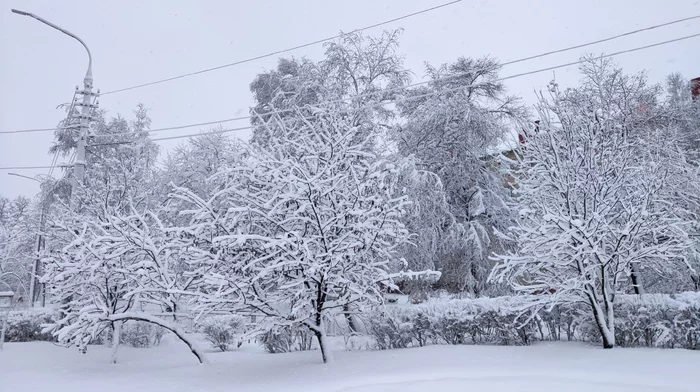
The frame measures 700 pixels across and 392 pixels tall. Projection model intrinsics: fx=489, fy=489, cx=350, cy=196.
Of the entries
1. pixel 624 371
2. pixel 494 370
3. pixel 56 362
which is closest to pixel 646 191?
pixel 624 371

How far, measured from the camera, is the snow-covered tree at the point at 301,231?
780 cm

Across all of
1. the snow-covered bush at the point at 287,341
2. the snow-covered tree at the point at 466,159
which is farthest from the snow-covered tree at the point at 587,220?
the snow-covered tree at the point at 466,159

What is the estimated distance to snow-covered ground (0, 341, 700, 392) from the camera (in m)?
6.21

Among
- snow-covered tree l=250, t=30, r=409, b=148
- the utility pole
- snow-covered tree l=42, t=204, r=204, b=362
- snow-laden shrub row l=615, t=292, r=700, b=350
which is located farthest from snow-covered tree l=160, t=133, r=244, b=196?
snow-laden shrub row l=615, t=292, r=700, b=350

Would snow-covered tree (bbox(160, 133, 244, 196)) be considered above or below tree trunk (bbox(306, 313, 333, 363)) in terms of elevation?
above

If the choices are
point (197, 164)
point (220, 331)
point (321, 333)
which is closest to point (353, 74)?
point (197, 164)

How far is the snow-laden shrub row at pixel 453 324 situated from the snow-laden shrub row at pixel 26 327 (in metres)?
11.4

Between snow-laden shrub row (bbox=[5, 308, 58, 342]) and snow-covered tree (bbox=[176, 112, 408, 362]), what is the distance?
10485mm

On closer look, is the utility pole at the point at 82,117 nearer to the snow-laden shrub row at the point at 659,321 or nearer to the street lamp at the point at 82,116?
the street lamp at the point at 82,116

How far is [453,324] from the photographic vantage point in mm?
9852

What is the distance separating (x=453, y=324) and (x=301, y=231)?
3787mm

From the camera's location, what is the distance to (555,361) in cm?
758

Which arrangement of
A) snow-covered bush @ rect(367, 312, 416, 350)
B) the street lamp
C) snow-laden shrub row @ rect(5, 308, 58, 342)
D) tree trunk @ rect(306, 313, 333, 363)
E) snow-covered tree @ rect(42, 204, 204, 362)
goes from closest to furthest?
1. snow-covered tree @ rect(42, 204, 204, 362)
2. tree trunk @ rect(306, 313, 333, 363)
3. snow-covered bush @ rect(367, 312, 416, 350)
4. the street lamp
5. snow-laden shrub row @ rect(5, 308, 58, 342)

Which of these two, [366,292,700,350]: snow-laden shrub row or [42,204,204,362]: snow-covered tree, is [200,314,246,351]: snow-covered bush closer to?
[42,204,204,362]: snow-covered tree
